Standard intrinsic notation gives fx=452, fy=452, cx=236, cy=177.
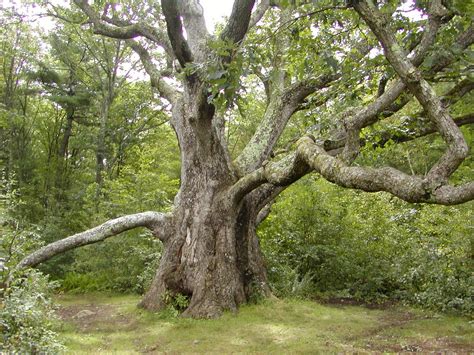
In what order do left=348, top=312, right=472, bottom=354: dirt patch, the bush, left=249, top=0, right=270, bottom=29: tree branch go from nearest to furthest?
the bush
left=348, top=312, right=472, bottom=354: dirt patch
left=249, top=0, right=270, bottom=29: tree branch

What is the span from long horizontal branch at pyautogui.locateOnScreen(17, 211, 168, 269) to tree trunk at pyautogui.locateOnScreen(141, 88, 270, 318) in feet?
1.27

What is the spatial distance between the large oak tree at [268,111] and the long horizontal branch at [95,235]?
0.07 feet

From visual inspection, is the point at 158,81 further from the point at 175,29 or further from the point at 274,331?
the point at 274,331

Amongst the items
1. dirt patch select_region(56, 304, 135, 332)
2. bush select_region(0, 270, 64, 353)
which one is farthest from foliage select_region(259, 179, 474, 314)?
bush select_region(0, 270, 64, 353)

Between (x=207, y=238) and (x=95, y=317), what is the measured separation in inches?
116

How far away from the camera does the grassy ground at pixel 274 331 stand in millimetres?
7020

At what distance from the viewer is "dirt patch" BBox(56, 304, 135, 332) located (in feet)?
28.5

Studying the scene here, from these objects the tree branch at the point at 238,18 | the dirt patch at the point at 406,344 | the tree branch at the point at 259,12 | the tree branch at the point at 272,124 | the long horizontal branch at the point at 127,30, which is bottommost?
the dirt patch at the point at 406,344

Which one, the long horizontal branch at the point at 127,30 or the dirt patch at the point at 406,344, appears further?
the long horizontal branch at the point at 127,30

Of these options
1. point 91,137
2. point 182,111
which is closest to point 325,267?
point 182,111

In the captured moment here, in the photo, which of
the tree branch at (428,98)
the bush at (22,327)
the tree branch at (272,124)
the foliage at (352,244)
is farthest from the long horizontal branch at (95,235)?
the tree branch at (428,98)

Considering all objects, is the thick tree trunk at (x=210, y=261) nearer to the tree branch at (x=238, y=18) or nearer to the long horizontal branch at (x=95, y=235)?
the long horizontal branch at (x=95, y=235)

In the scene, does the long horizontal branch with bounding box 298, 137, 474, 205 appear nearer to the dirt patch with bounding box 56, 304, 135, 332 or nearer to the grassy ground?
the grassy ground

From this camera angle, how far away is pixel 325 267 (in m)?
12.5
